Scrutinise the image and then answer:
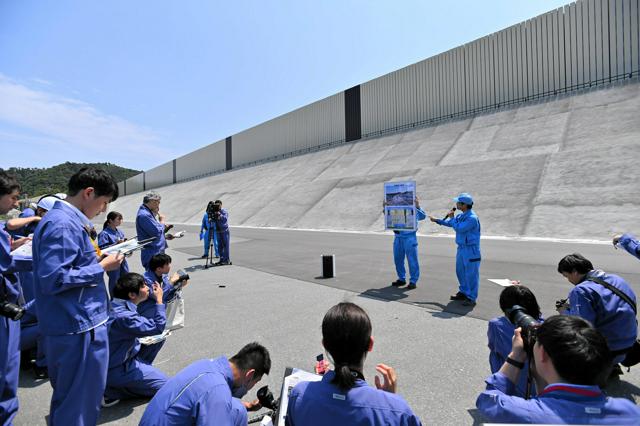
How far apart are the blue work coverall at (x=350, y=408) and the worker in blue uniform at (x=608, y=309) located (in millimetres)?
2501

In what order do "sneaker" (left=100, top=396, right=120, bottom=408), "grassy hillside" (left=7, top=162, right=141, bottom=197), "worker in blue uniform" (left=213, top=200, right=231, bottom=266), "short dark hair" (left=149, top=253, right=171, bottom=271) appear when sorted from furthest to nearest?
"grassy hillside" (left=7, top=162, right=141, bottom=197) < "worker in blue uniform" (left=213, top=200, right=231, bottom=266) < "short dark hair" (left=149, top=253, right=171, bottom=271) < "sneaker" (left=100, top=396, right=120, bottom=408)

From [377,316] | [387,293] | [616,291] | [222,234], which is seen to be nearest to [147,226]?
[377,316]

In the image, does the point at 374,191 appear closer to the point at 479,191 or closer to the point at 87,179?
the point at 479,191

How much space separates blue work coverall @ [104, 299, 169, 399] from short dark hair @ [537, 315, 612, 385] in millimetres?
3081

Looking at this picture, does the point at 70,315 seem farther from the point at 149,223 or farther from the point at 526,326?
the point at 149,223

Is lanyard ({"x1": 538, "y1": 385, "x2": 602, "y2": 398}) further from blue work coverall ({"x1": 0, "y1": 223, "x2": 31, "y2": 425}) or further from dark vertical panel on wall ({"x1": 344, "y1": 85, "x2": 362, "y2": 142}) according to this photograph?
dark vertical panel on wall ({"x1": 344, "y1": 85, "x2": 362, "y2": 142})

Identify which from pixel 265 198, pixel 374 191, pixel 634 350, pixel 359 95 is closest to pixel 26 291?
pixel 634 350

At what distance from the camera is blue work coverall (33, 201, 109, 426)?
240cm

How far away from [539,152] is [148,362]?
21623 mm

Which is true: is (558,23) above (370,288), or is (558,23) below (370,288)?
above

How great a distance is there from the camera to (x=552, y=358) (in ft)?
5.43

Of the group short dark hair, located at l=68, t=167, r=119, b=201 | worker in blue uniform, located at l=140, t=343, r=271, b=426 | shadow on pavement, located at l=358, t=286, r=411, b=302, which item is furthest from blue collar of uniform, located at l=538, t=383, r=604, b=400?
shadow on pavement, located at l=358, t=286, r=411, b=302

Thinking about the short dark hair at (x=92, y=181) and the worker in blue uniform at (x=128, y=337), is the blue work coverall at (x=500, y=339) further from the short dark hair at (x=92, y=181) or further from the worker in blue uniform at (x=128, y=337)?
the short dark hair at (x=92, y=181)

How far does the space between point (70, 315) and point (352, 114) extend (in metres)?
40.3
